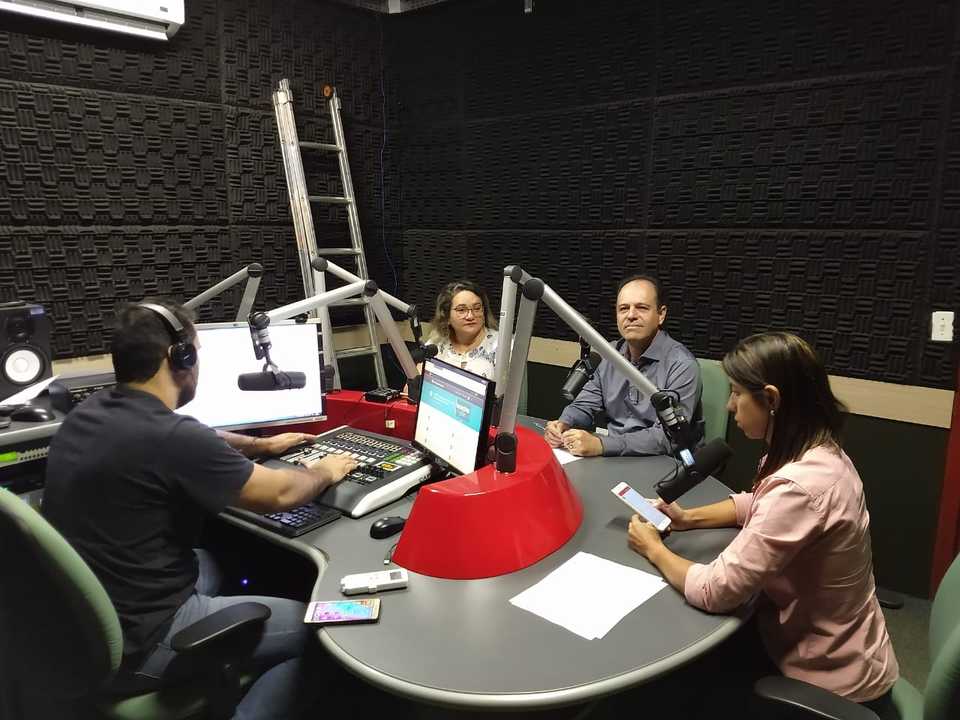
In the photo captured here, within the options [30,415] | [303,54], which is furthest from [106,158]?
[30,415]

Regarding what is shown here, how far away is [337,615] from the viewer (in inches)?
49.3

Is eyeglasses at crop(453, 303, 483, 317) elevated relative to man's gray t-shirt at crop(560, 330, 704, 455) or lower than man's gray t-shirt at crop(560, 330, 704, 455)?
elevated

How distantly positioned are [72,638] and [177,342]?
2.07 feet

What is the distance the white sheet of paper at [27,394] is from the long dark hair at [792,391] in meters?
2.15

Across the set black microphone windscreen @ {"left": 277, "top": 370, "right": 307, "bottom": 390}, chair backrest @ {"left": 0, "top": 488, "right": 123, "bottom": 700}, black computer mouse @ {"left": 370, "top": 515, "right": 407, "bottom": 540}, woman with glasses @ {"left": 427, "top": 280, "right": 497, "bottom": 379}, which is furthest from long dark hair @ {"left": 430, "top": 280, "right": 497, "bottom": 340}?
chair backrest @ {"left": 0, "top": 488, "right": 123, "bottom": 700}

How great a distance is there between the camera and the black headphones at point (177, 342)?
147 centimetres

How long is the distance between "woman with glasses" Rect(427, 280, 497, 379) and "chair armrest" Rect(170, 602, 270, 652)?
65.4 inches

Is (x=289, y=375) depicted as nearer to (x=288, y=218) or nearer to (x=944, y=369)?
(x=288, y=218)

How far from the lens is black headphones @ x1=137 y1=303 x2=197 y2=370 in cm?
147

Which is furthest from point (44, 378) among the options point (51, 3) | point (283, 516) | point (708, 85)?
point (708, 85)

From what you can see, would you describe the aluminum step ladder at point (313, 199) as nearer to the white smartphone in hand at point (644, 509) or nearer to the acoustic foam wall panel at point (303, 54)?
the acoustic foam wall panel at point (303, 54)

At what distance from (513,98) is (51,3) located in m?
2.08

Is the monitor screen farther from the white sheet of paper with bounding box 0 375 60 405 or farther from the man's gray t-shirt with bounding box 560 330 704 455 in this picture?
the man's gray t-shirt with bounding box 560 330 704 455

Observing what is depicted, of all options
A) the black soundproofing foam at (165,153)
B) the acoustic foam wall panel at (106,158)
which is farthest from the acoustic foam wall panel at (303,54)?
the acoustic foam wall panel at (106,158)
